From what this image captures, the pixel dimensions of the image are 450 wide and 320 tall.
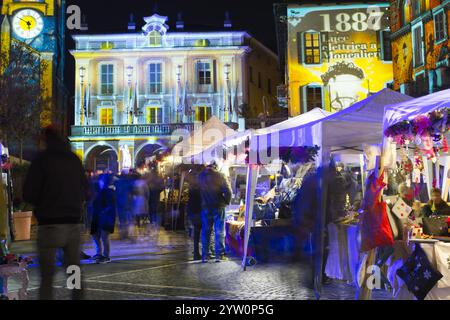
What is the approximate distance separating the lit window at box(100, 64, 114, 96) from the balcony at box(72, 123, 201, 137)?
3.40m

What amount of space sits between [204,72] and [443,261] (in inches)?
1481

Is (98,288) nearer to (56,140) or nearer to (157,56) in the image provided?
(56,140)

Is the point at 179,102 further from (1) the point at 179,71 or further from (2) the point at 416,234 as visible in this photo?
(2) the point at 416,234

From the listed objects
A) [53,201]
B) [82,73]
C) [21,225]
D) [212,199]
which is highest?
[82,73]

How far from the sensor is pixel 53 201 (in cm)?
507

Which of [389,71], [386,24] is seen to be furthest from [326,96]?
[386,24]

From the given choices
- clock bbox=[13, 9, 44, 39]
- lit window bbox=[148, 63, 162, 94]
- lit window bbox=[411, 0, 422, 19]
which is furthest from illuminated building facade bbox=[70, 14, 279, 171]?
lit window bbox=[411, 0, 422, 19]

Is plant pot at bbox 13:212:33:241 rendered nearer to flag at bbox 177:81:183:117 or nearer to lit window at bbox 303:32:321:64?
lit window at bbox 303:32:321:64

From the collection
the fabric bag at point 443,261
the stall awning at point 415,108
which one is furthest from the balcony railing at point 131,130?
the fabric bag at point 443,261

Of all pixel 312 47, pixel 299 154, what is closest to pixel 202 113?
pixel 312 47

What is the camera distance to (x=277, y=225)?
10.6 m

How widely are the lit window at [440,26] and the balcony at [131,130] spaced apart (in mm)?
20802

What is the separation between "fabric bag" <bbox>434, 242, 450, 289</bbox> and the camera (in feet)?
19.4
